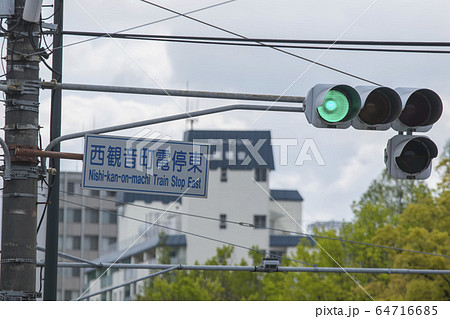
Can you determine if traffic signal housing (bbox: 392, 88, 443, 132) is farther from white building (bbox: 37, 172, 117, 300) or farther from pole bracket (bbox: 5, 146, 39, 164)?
white building (bbox: 37, 172, 117, 300)

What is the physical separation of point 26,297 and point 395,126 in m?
4.70

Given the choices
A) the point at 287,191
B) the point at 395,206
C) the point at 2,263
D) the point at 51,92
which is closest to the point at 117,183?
the point at 2,263

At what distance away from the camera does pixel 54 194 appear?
1236cm

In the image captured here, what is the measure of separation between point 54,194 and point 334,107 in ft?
15.7

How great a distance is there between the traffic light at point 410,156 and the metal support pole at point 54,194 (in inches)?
191

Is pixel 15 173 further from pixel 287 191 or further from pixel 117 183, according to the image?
pixel 287 191

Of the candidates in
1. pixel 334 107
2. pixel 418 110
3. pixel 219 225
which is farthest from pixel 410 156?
pixel 219 225

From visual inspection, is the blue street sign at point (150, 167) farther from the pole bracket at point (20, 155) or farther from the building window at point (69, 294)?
the building window at point (69, 294)

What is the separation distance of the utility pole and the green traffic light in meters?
3.61

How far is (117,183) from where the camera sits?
10.5 meters

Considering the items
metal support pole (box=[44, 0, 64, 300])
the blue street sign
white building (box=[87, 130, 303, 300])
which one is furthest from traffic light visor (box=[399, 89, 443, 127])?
white building (box=[87, 130, 303, 300])

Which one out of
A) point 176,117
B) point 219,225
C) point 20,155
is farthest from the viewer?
point 219,225

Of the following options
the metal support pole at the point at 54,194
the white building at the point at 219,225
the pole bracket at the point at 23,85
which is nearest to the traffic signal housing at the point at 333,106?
the pole bracket at the point at 23,85

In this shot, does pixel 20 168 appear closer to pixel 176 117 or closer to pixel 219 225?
pixel 176 117
